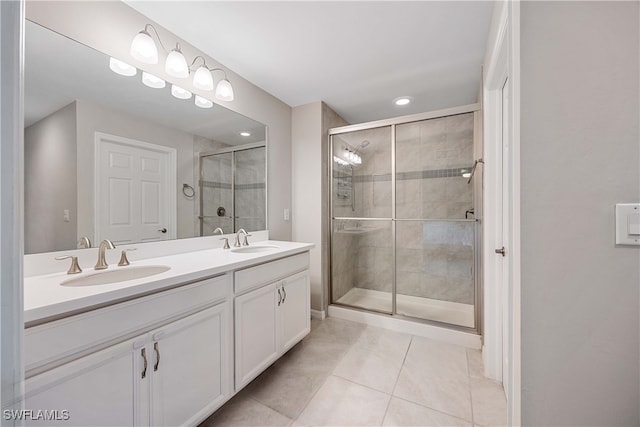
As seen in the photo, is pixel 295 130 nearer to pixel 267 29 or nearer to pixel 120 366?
pixel 267 29

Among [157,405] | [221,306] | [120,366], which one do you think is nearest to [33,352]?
[120,366]

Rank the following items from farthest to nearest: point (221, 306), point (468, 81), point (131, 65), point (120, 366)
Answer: point (468, 81) < point (131, 65) < point (221, 306) < point (120, 366)

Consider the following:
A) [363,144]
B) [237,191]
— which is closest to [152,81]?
[237,191]

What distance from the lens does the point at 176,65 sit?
1567mm

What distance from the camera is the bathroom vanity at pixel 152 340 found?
31.6 inches

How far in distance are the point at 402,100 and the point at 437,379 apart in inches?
98.6

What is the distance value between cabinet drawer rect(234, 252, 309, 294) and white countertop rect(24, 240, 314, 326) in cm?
6

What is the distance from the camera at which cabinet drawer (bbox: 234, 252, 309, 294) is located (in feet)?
4.81

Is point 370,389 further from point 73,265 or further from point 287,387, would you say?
point 73,265

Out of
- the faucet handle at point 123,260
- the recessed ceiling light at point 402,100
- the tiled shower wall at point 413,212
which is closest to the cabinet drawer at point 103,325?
the faucet handle at point 123,260

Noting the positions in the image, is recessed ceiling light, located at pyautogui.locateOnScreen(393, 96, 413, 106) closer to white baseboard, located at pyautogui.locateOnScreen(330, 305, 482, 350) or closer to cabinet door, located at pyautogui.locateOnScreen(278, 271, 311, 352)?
cabinet door, located at pyautogui.locateOnScreen(278, 271, 311, 352)

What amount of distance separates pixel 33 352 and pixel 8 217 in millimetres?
727

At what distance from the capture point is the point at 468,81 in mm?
2242

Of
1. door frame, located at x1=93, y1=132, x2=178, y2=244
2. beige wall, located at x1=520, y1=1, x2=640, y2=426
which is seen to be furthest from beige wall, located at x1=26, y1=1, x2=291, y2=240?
beige wall, located at x1=520, y1=1, x2=640, y2=426
